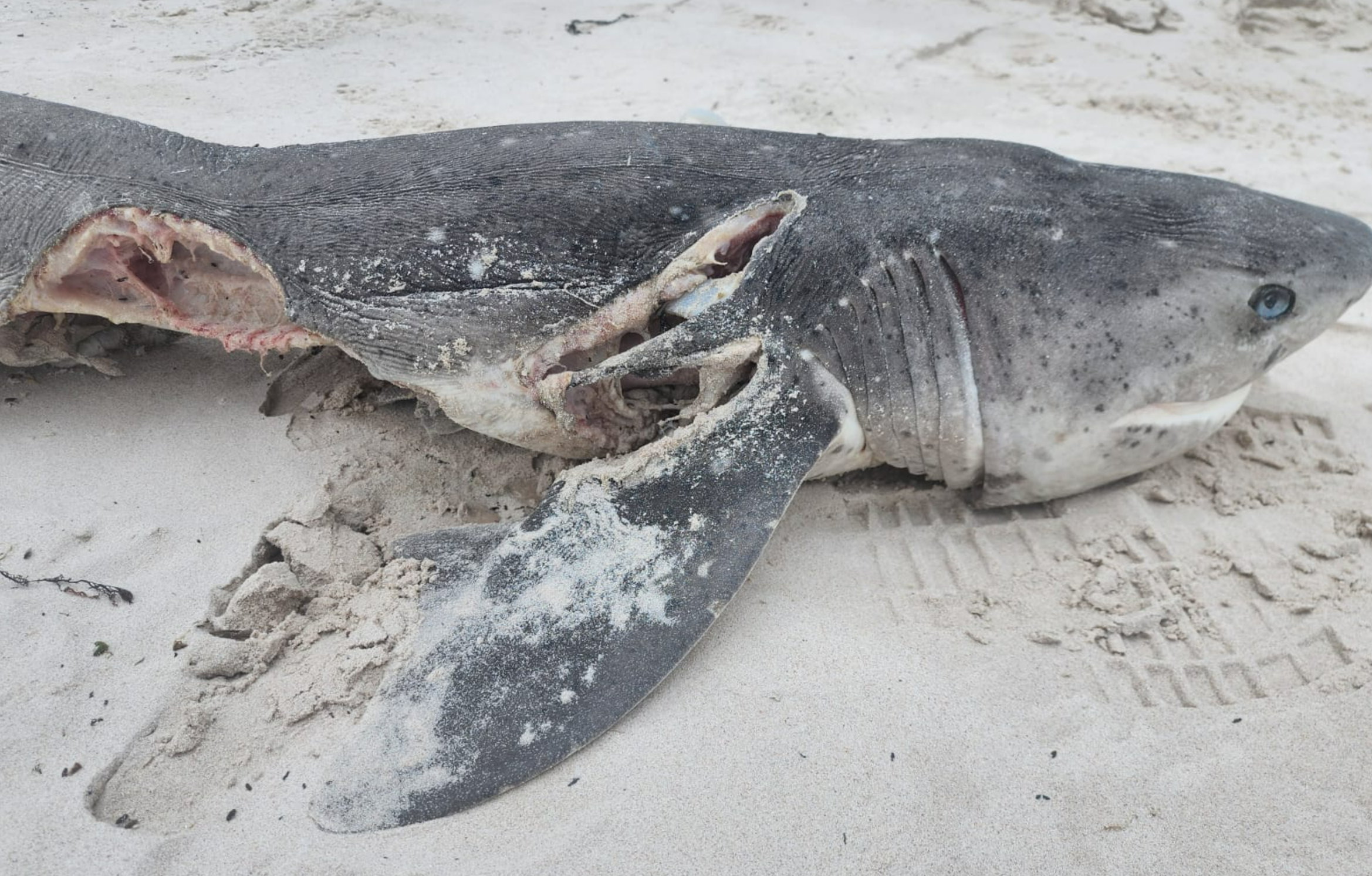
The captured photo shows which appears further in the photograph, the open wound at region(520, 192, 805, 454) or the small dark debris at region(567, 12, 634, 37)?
the small dark debris at region(567, 12, 634, 37)

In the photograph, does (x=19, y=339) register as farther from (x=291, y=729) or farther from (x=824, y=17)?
(x=824, y=17)

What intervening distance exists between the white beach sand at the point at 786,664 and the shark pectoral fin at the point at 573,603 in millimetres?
81

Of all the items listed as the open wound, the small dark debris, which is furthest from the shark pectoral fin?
the small dark debris

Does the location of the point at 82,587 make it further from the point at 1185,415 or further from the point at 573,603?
the point at 1185,415

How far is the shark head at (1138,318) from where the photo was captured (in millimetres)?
2594

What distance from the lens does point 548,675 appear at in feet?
7.19

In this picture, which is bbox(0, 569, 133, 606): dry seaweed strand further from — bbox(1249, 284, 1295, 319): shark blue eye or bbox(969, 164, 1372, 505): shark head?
bbox(1249, 284, 1295, 319): shark blue eye

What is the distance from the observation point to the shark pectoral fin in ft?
6.75

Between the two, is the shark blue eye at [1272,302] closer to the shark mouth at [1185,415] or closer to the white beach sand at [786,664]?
the shark mouth at [1185,415]

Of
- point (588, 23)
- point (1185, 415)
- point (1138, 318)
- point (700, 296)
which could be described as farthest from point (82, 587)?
point (588, 23)

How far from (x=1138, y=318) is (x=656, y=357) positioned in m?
1.33

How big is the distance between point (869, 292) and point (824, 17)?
15.1ft

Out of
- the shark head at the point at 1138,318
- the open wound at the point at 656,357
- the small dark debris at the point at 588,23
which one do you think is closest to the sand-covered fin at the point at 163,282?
the open wound at the point at 656,357

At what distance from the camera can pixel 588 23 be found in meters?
6.27
